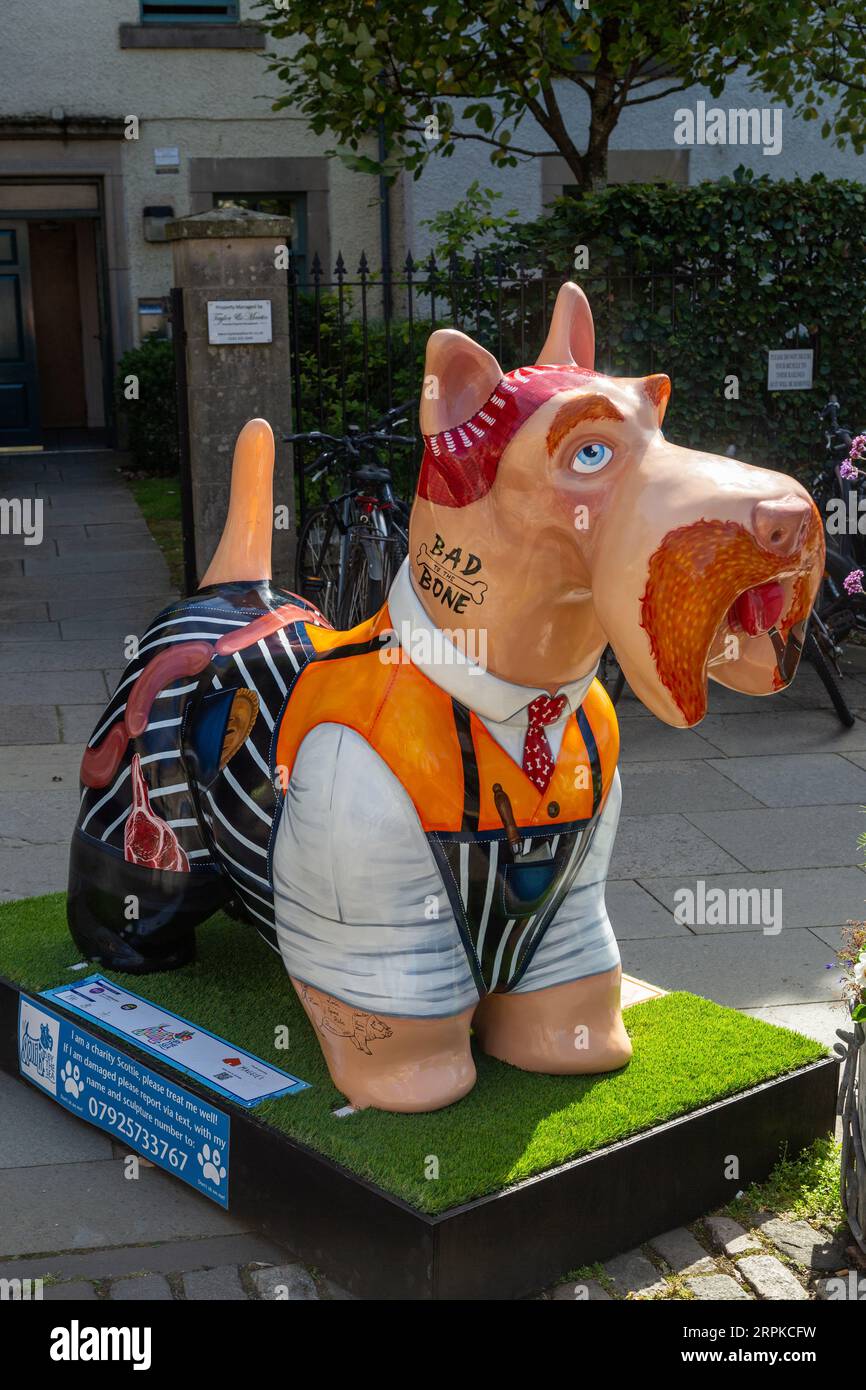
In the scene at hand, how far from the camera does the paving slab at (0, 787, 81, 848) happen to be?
19.4 feet

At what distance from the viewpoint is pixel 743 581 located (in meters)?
2.69

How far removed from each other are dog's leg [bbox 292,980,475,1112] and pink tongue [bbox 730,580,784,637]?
1100 mm

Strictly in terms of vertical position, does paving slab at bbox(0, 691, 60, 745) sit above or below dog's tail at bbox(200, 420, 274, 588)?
below

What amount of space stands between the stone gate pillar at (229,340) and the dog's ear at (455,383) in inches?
212

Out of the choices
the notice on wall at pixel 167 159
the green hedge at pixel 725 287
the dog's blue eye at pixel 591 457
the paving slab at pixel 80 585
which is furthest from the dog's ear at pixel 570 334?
the notice on wall at pixel 167 159

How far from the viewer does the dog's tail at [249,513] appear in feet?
13.0

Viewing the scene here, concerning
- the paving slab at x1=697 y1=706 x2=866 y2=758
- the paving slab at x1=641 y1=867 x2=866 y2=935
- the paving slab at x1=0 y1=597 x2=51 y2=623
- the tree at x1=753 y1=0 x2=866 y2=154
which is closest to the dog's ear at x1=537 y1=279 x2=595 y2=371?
the paving slab at x1=641 y1=867 x2=866 y2=935

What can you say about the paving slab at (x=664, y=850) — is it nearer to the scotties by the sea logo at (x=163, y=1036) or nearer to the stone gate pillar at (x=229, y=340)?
the scotties by the sea logo at (x=163, y=1036)

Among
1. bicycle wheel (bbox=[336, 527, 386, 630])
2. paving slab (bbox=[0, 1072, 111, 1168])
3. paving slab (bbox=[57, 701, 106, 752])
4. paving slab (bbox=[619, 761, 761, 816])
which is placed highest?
bicycle wheel (bbox=[336, 527, 386, 630])

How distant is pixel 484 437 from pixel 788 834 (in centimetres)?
347

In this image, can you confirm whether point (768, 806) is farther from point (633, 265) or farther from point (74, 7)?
point (74, 7)

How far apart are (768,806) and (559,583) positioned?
144 inches

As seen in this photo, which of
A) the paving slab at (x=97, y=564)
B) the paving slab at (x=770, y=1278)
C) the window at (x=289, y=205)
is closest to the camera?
the paving slab at (x=770, y=1278)

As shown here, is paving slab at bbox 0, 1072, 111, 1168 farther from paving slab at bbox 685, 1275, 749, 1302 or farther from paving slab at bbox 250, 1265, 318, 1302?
paving slab at bbox 685, 1275, 749, 1302
